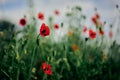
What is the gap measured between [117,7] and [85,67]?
1056 millimetres

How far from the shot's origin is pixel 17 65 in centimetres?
361

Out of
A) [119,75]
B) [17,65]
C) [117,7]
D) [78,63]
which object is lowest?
[119,75]

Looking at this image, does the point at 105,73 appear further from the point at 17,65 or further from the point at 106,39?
the point at 17,65

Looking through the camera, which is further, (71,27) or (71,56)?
(71,27)

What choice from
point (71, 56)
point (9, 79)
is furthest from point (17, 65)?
point (71, 56)

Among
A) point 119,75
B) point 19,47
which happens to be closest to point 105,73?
point 119,75

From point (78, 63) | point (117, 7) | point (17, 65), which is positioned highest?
point (117, 7)

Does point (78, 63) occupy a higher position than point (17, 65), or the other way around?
point (17, 65)

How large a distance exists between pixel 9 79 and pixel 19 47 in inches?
16.7

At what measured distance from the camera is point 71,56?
18.7 feet

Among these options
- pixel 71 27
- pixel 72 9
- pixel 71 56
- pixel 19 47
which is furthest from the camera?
pixel 71 27

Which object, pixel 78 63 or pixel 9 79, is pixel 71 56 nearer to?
pixel 78 63

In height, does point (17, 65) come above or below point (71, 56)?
above

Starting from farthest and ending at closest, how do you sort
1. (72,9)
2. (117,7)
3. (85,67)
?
(72,9) → (117,7) → (85,67)
